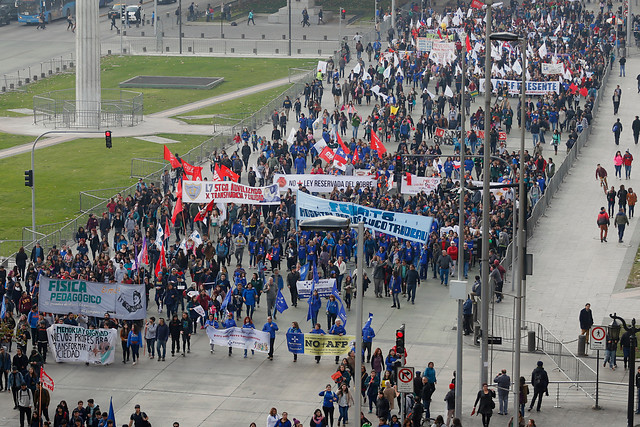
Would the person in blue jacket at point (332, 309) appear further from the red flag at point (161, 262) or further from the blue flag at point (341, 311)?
the red flag at point (161, 262)

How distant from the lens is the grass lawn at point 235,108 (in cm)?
7881

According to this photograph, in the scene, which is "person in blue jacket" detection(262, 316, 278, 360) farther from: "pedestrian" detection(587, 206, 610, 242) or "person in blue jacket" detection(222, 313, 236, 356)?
"pedestrian" detection(587, 206, 610, 242)

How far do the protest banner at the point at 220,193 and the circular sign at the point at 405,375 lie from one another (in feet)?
55.9

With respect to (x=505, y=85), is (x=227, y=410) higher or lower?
lower

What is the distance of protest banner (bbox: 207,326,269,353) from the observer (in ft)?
127

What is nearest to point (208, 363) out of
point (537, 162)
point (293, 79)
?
point (537, 162)

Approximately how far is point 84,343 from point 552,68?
42163mm

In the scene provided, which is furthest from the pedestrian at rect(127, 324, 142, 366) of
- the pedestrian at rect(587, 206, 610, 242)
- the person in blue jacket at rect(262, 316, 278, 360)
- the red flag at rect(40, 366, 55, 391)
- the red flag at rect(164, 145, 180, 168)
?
the pedestrian at rect(587, 206, 610, 242)

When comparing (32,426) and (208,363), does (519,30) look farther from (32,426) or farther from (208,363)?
(32,426)

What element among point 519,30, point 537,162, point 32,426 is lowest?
point 32,426

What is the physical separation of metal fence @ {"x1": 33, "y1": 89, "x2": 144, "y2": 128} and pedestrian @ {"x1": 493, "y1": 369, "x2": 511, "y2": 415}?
47.2m

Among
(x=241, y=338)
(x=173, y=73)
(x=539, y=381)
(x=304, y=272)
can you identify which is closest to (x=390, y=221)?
(x=304, y=272)

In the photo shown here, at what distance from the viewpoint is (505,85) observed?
238ft

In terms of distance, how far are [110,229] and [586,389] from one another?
71.7 ft
